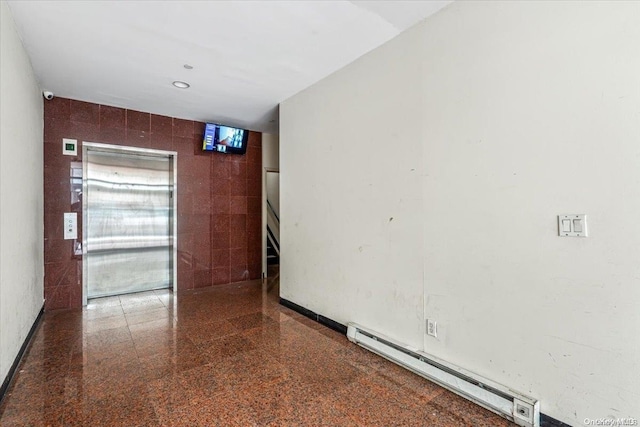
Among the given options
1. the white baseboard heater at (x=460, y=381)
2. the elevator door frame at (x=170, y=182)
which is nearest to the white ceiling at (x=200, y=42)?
the elevator door frame at (x=170, y=182)

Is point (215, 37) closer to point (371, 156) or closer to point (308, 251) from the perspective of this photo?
point (371, 156)

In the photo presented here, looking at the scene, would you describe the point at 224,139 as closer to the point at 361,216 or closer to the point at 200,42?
the point at 200,42

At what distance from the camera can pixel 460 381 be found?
207 centimetres

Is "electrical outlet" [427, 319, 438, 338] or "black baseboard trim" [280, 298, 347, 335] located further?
"black baseboard trim" [280, 298, 347, 335]

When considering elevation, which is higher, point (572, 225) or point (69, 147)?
point (69, 147)

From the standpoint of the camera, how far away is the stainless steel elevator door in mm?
4332

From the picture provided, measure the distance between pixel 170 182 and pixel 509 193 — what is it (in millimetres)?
4622

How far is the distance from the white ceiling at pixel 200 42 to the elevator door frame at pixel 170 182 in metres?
0.69

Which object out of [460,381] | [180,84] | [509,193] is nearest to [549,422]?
[460,381]

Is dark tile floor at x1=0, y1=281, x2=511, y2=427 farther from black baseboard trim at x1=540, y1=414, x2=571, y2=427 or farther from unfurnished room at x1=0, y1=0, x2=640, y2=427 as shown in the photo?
black baseboard trim at x1=540, y1=414, x2=571, y2=427

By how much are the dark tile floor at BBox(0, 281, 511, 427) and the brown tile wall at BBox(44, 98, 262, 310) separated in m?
1.23

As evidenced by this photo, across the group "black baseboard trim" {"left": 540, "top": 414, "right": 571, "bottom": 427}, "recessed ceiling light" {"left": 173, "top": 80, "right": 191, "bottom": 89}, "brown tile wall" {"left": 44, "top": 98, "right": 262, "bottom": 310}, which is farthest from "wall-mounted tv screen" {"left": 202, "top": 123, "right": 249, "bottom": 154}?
"black baseboard trim" {"left": 540, "top": 414, "right": 571, "bottom": 427}

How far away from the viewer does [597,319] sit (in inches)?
62.2

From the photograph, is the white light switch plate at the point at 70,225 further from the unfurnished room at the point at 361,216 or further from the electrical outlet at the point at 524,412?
the electrical outlet at the point at 524,412
